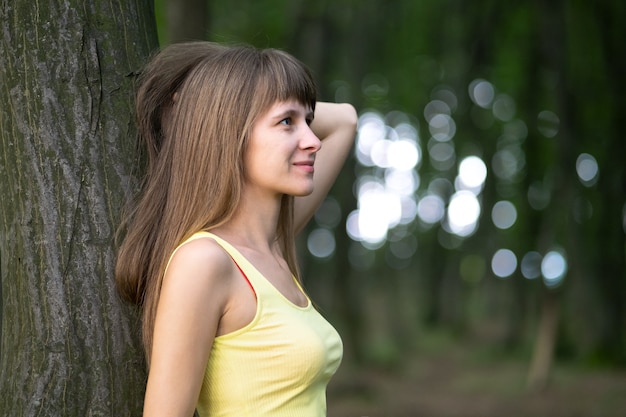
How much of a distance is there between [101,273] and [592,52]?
51.4ft

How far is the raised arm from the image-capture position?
370 cm

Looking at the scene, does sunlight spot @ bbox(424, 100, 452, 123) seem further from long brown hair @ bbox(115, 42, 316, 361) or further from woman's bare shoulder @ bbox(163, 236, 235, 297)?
woman's bare shoulder @ bbox(163, 236, 235, 297)

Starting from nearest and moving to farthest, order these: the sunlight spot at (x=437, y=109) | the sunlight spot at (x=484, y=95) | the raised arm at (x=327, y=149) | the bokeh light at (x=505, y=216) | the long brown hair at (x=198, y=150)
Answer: the long brown hair at (x=198, y=150), the raised arm at (x=327, y=149), the sunlight spot at (x=484, y=95), the sunlight spot at (x=437, y=109), the bokeh light at (x=505, y=216)

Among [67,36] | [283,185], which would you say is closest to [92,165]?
[67,36]

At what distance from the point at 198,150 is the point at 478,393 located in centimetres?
1407

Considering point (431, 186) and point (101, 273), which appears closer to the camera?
point (101, 273)

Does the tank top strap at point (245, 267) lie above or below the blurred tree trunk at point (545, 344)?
above

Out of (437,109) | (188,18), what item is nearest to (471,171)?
(437,109)

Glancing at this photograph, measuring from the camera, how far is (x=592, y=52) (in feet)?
56.7

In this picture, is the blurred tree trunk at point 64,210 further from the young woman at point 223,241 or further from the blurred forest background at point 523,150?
the blurred forest background at point 523,150

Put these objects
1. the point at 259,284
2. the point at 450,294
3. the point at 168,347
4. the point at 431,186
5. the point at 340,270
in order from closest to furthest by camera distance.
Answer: the point at 168,347, the point at 259,284, the point at 340,270, the point at 450,294, the point at 431,186

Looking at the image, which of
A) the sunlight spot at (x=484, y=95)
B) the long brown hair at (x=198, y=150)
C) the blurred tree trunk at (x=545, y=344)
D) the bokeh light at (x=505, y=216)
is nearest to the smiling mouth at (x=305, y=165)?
the long brown hair at (x=198, y=150)

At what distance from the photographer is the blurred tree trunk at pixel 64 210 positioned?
305cm

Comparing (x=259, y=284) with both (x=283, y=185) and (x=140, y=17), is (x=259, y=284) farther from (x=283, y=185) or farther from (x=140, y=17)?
(x=140, y=17)
